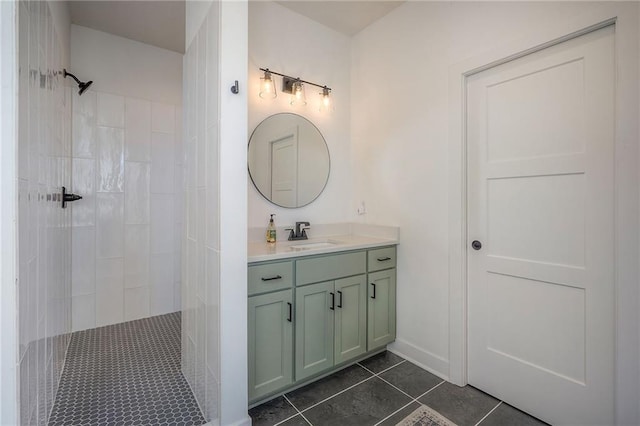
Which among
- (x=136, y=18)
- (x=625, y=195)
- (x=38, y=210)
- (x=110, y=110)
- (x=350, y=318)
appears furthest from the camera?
(x=110, y=110)

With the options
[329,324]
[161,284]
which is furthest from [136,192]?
[329,324]

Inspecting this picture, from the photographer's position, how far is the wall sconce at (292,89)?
229 centimetres

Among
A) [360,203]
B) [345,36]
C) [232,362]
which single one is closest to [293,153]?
[360,203]

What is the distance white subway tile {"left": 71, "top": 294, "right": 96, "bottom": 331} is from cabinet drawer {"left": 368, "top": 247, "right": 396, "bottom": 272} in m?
2.50

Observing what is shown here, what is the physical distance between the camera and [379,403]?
176cm

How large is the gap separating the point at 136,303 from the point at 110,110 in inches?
71.9

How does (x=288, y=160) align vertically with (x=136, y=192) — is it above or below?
above

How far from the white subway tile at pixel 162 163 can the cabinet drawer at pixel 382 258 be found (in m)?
2.16

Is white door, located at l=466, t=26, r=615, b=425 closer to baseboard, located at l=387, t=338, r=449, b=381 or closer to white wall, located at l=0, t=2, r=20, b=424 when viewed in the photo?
baseboard, located at l=387, t=338, r=449, b=381

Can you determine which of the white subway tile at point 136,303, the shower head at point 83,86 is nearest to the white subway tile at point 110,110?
the shower head at point 83,86

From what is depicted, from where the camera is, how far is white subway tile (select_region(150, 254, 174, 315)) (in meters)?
3.01

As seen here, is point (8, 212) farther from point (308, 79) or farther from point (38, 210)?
point (308, 79)

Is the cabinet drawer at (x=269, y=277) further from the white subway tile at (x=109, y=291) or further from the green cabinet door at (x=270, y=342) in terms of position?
the white subway tile at (x=109, y=291)

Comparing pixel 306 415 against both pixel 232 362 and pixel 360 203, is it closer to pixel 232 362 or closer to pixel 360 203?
pixel 232 362
